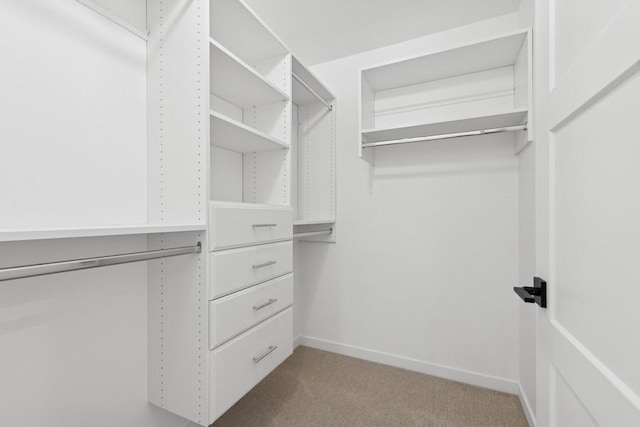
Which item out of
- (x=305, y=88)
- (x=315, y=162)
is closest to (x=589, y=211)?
(x=305, y=88)

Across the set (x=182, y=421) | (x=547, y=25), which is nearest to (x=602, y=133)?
(x=547, y=25)

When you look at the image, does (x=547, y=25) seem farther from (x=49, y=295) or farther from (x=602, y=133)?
(x=49, y=295)

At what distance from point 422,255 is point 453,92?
3.82ft

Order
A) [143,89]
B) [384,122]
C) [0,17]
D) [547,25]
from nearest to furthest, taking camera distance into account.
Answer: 1. [547,25]
2. [0,17]
3. [143,89]
4. [384,122]

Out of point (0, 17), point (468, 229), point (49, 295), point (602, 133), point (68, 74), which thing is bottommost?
point (49, 295)

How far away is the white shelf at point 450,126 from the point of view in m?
1.63

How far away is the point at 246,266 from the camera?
1326 mm

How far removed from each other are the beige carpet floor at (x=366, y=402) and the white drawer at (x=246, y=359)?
40 cm

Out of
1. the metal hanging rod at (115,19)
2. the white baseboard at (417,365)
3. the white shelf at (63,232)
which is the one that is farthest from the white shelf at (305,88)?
the white baseboard at (417,365)

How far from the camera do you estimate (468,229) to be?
1.96 metres

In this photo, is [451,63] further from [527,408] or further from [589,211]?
[527,408]

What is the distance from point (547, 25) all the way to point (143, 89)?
4.91 feet

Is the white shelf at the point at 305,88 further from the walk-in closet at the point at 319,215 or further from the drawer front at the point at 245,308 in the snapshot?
the drawer front at the point at 245,308

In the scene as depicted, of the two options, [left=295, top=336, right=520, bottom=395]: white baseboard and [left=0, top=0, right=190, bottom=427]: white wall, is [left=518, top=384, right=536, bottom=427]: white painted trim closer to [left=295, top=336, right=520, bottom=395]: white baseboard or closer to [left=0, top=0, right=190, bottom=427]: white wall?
[left=295, top=336, right=520, bottom=395]: white baseboard
